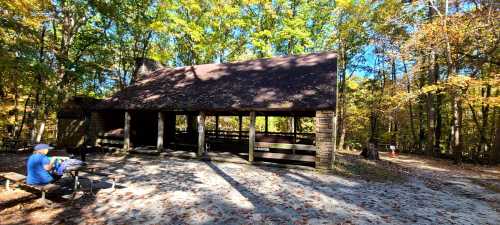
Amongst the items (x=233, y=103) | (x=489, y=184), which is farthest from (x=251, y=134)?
(x=489, y=184)

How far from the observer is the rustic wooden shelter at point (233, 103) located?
12.8 metres

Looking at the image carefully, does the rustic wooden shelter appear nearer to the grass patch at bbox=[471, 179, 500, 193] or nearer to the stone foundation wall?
the stone foundation wall

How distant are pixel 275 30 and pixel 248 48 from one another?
3608mm

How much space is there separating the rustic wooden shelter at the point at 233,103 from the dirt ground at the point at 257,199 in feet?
A: 6.23

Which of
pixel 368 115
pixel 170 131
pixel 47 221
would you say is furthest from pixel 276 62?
pixel 368 115

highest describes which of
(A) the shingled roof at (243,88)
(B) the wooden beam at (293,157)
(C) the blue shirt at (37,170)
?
(A) the shingled roof at (243,88)

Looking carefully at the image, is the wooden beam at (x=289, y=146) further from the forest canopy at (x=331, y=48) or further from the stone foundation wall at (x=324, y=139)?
the forest canopy at (x=331, y=48)

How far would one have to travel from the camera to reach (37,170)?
6219mm

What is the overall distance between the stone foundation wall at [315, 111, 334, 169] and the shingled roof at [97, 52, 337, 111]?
479mm

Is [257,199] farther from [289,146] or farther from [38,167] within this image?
[289,146]

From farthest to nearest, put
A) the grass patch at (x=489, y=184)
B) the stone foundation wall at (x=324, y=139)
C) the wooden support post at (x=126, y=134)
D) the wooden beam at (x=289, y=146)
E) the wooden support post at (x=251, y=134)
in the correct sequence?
the wooden support post at (x=126, y=134)
the wooden support post at (x=251, y=134)
the wooden beam at (x=289, y=146)
the stone foundation wall at (x=324, y=139)
the grass patch at (x=489, y=184)

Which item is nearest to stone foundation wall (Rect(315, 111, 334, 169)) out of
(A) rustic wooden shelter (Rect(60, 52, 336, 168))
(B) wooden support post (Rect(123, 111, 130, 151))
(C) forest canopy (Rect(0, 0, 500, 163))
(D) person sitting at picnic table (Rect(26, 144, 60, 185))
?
(A) rustic wooden shelter (Rect(60, 52, 336, 168))

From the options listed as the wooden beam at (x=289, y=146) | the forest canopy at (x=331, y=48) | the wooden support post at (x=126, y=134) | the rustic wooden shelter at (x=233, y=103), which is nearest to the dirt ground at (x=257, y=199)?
the wooden beam at (x=289, y=146)

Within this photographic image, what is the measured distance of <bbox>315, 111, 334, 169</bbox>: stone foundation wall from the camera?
477 inches
